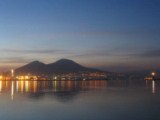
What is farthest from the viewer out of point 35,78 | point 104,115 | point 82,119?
point 35,78

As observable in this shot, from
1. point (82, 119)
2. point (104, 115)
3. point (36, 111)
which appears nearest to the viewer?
point (82, 119)

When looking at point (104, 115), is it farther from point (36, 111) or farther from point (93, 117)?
point (36, 111)

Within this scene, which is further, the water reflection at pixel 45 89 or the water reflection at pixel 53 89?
the water reflection at pixel 45 89

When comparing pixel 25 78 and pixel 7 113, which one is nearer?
pixel 7 113

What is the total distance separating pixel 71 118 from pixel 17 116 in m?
2.60

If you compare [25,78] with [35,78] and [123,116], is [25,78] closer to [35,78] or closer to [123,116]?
[35,78]

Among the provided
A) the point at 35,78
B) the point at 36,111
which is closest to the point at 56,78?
the point at 35,78

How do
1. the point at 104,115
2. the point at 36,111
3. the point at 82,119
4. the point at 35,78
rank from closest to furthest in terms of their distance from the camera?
the point at 82,119
the point at 104,115
the point at 36,111
the point at 35,78

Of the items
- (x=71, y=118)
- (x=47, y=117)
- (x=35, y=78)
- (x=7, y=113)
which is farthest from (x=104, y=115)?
(x=35, y=78)

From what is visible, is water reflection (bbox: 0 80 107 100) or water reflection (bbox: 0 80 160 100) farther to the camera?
water reflection (bbox: 0 80 107 100)

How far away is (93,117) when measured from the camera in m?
13.0

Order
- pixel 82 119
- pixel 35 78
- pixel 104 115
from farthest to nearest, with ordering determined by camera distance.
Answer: pixel 35 78 < pixel 104 115 < pixel 82 119

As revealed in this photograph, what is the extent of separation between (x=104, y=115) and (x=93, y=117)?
2.53 ft

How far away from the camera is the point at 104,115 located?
13.6 m
